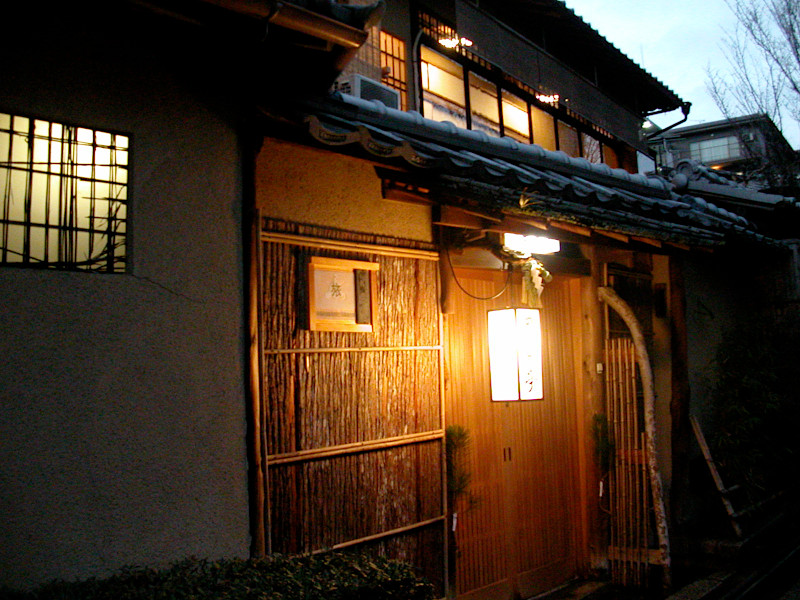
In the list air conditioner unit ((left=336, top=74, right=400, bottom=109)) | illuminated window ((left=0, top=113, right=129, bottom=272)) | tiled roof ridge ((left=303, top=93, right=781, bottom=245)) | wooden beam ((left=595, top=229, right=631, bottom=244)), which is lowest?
illuminated window ((left=0, top=113, right=129, bottom=272))

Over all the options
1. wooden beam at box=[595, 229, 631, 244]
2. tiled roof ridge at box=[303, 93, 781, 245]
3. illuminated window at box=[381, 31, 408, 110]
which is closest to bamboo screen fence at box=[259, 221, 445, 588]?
tiled roof ridge at box=[303, 93, 781, 245]

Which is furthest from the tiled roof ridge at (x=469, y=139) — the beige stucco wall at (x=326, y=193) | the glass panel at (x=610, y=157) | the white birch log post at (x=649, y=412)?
the glass panel at (x=610, y=157)

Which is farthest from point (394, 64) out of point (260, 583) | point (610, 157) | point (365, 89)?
point (260, 583)

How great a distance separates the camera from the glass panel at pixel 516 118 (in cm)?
1399

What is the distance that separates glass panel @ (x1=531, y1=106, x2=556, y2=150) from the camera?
1490cm

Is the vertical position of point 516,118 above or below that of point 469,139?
above

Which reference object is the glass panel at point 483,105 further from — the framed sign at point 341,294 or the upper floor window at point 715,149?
the upper floor window at point 715,149

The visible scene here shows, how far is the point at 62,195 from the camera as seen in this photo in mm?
5082

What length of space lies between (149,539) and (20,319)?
183 cm

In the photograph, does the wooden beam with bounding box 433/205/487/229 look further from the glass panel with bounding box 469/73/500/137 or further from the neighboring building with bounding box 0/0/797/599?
the glass panel with bounding box 469/73/500/137

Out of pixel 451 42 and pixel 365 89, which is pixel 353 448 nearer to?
pixel 365 89

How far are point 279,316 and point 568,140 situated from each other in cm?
1166

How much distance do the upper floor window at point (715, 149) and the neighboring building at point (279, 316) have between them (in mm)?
33252

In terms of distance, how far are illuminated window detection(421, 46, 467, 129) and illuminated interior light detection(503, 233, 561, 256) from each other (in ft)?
13.1
